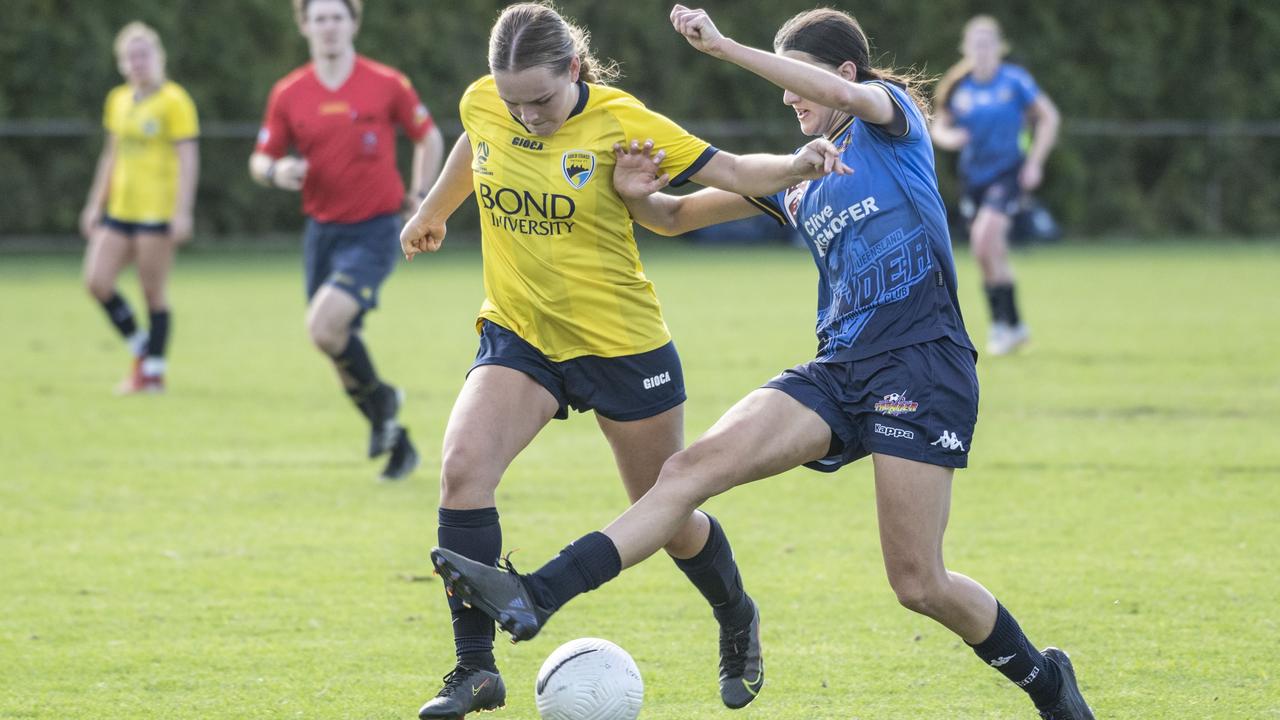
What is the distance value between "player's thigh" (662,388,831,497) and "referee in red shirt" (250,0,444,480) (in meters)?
4.44

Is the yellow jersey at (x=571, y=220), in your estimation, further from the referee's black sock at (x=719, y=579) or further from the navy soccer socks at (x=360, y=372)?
the navy soccer socks at (x=360, y=372)

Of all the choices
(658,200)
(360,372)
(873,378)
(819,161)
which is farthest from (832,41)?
(360,372)

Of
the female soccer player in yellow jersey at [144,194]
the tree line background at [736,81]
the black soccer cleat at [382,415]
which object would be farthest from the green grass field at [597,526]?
the tree line background at [736,81]

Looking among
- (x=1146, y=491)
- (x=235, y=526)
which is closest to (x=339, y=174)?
(x=235, y=526)

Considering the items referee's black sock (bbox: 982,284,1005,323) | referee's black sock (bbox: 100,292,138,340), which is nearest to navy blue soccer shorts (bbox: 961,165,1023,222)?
referee's black sock (bbox: 982,284,1005,323)

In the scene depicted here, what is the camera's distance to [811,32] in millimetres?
4586

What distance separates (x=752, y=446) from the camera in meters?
4.31

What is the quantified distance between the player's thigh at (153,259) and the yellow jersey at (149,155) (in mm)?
136

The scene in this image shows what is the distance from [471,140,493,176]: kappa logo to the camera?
4.87 m

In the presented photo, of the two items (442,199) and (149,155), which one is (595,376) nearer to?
(442,199)


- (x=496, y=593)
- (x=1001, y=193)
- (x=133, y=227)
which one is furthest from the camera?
(x=1001, y=193)

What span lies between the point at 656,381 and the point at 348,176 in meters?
4.58

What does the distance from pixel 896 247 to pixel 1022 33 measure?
82.3 ft

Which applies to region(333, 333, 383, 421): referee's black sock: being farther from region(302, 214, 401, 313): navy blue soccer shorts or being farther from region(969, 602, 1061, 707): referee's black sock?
region(969, 602, 1061, 707): referee's black sock
